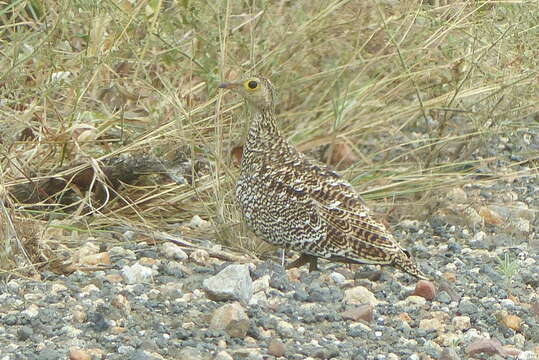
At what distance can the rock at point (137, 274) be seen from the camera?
499cm

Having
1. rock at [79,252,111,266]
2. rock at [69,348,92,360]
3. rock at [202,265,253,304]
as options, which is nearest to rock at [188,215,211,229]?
rock at [79,252,111,266]

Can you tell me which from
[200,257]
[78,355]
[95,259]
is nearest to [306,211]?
[200,257]

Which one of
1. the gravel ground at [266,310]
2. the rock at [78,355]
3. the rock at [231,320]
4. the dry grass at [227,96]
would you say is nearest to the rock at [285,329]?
the gravel ground at [266,310]

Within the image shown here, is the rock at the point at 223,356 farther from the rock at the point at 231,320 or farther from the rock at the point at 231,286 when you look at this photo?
the rock at the point at 231,286

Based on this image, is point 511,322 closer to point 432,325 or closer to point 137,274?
point 432,325

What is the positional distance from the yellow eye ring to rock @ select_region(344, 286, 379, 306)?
1245mm

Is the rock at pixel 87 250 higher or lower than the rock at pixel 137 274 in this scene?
lower

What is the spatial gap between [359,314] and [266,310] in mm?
377

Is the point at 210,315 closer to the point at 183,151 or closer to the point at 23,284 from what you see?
the point at 23,284

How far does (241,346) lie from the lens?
14.0 feet

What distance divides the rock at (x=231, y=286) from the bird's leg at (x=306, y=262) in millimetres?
783

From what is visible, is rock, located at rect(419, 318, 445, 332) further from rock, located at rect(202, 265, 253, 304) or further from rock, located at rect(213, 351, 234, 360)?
rock, located at rect(213, 351, 234, 360)

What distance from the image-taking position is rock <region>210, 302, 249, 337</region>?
14.3 ft

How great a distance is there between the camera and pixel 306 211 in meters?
5.47
